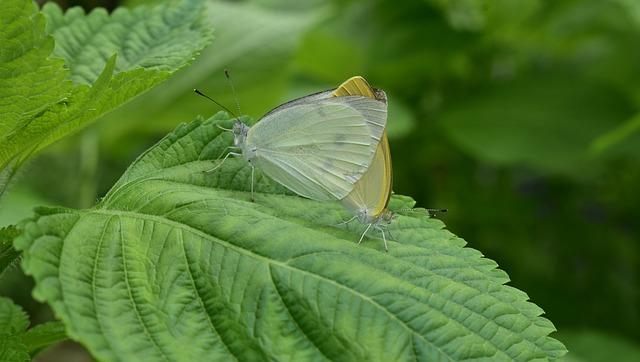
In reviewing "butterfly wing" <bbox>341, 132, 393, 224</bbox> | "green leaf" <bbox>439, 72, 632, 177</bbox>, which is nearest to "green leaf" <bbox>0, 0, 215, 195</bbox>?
"butterfly wing" <bbox>341, 132, 393, 224</bbox>

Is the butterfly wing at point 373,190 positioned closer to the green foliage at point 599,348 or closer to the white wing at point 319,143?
the white wing at point 319,143

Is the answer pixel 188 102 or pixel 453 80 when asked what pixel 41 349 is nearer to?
pixel 188 102

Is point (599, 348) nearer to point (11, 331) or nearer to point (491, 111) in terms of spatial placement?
point (491, 111)

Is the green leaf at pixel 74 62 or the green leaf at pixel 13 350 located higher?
the green leaf at pixel 74 62

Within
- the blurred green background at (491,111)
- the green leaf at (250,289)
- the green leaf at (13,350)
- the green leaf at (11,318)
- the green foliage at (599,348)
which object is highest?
the blurred green background at (491,111)

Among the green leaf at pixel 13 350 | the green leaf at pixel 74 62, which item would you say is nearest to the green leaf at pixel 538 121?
the green leaf at pixel 74 62
